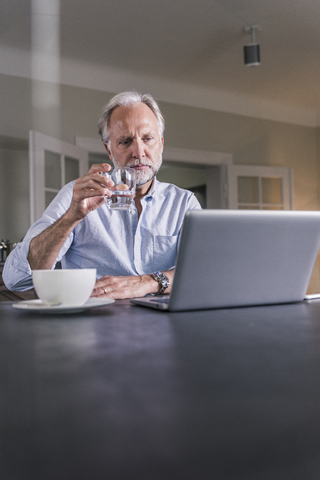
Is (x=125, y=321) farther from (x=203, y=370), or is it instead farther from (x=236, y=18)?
(x=236, y=18)

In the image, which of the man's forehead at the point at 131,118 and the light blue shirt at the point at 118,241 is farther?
the man's forehead at the point at 131,118

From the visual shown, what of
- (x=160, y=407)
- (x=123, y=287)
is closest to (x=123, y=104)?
(x=123, y=287)

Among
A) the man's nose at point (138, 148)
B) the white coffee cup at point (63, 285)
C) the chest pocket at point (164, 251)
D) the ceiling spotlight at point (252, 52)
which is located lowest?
the white coffee cup at point (63, 285)

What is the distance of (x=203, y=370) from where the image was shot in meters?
0.36

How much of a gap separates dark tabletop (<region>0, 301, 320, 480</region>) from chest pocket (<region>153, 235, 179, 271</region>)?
1.18 m

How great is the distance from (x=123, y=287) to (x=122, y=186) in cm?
28

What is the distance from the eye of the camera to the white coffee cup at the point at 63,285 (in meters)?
0.69

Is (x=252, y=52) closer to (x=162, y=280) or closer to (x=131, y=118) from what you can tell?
(x=131, y=118)

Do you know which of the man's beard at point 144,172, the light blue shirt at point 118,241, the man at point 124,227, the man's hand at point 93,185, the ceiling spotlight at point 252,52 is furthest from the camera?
the ceiling spotlight at point 252,52

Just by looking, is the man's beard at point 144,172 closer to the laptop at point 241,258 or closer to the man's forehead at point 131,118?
the man's forehead at point 131,118

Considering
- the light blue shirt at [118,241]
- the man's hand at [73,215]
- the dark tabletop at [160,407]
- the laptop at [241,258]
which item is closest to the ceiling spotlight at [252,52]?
the light blue shirt at [118,241]

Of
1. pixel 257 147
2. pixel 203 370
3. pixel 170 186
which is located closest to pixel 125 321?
pixel 203 370

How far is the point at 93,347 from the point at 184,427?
205 millimetres

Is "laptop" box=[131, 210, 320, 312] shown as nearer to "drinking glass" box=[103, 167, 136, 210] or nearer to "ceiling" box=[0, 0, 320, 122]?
"drinking glass" box=[103, 167, 136, 210]
